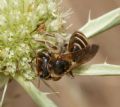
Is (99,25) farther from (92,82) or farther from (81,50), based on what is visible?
(92,82)

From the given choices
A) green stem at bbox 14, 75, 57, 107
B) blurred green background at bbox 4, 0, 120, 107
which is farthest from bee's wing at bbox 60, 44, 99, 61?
blurred green background at bbox 4, 0, 120, 107

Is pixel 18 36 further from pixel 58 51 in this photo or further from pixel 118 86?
pixel 118 86

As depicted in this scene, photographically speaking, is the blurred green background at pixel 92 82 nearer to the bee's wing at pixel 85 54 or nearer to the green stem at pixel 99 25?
the green stem at pixel 99 25

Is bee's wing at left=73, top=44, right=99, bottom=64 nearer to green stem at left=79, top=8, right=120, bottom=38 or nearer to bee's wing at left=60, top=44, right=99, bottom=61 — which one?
bee's wing at left=60, top=44, right=99, bottom=61

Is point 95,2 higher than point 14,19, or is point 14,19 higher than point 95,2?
point 95,2

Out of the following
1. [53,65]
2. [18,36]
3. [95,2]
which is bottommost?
[53,65]

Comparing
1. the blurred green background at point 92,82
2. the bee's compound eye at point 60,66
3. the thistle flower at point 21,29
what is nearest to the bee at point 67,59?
the bee's compound eye at point 60,66

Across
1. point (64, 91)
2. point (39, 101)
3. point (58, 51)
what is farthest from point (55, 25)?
point (64, 91)
